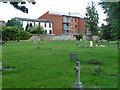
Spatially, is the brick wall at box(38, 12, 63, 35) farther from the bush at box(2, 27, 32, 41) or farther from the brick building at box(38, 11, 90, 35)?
the bush at box(2, 27, 32, 41)

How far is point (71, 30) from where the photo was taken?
71688 millimetres

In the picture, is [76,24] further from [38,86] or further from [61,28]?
[38,86]

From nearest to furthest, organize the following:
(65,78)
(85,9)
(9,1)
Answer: (65,78)
(9,1)
(85,9)

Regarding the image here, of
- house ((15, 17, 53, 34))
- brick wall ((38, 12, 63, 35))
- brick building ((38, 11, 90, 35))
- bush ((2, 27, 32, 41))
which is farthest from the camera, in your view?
brick building ((38, 11, 90, 35))

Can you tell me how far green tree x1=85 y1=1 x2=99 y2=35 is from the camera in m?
61.8

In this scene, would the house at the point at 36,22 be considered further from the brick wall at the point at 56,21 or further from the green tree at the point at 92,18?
the green tree at the point at 92,18

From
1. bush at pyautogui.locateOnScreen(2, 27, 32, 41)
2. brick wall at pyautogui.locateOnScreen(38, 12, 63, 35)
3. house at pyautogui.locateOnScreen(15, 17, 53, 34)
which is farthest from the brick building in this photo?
bush at pyautogui.locateOnScreen(2, 27, 32, 41)

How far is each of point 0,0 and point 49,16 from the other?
61.0m

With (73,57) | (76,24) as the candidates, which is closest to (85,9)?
(76,24)

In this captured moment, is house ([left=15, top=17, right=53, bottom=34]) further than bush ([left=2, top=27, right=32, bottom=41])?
Yes

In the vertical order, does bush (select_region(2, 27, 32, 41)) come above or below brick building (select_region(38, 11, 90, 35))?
below

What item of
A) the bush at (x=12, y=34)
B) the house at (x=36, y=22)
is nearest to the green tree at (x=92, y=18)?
the house at (x=36, y=22)

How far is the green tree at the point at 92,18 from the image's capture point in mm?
61781

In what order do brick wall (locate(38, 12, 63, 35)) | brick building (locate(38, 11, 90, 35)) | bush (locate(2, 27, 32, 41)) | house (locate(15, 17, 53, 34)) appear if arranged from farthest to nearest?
brick building (locate(38, 11, 90, 35)), brick wall (locate(38, 12, 63, 35)), house (locate(15, 17, 53, 34)), bush (locate(2, 27, 32, 41))
